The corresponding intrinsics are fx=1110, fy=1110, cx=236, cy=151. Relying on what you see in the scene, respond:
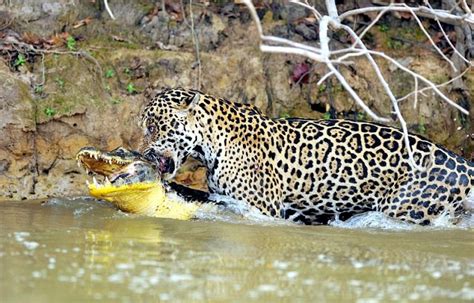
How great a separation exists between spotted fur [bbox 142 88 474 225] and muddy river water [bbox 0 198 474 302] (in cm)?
37

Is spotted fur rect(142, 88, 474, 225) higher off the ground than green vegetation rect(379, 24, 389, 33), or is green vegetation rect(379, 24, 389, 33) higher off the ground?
green vegetation rect(379, 24, 389, 33)

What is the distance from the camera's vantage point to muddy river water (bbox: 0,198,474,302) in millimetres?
6793

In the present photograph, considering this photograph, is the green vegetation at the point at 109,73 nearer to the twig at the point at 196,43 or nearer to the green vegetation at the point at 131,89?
the green vegetation at the point at 131,89

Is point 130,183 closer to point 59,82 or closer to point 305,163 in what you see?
point 305,163

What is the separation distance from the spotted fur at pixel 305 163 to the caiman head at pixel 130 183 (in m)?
0.36

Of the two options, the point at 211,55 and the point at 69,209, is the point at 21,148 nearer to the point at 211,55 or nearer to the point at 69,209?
the point at 69,209

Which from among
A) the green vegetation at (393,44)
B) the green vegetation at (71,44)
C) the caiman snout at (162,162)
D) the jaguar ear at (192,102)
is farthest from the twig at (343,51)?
the green vegetation at (393,44)

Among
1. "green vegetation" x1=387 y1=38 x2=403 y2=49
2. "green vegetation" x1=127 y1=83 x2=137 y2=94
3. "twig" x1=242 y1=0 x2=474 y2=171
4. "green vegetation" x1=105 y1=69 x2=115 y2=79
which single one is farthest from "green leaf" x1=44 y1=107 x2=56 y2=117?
"green vegetation" x1=387 y1=38 x2=403 y2=49

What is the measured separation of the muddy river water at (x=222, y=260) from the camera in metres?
6.79

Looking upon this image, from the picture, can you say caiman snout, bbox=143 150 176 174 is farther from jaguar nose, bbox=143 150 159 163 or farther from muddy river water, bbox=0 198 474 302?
muddy river water, bbox=0 198 474 302

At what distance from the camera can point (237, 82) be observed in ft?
41.0

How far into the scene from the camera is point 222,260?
783cm

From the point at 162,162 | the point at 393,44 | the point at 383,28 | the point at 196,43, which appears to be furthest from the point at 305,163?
the point at 383,28

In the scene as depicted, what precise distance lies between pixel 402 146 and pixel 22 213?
11.9 feet
